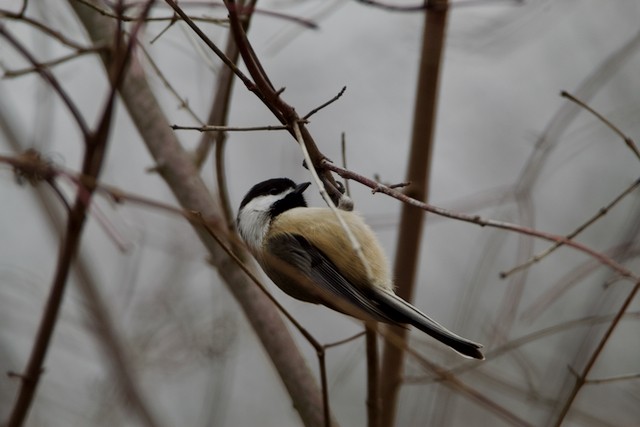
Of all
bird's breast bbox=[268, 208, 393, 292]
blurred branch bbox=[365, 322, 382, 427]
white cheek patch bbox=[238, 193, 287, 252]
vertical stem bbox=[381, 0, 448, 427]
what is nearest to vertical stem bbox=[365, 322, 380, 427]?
blurred branch bbox=[365, 322, 382, 427]

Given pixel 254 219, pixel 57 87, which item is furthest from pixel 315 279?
pixel 57 87

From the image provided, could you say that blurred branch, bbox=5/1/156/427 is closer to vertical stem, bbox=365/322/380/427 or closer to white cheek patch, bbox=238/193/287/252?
white cheek patch, bbox=238/193/287/252

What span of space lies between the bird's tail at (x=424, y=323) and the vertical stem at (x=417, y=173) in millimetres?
357

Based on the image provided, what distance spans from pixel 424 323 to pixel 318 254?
531mm

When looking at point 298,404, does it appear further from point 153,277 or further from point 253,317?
point 153,277

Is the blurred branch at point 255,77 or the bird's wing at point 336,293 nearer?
the blurred branch at point 255,77

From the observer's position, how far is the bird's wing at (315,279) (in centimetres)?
196

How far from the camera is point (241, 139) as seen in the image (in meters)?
5.33

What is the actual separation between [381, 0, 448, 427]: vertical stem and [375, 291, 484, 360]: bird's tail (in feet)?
1.17

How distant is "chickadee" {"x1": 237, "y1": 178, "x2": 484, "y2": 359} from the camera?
194 centimetres

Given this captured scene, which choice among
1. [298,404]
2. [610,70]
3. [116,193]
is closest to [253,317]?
[298,404]

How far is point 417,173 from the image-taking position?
7.81 ft

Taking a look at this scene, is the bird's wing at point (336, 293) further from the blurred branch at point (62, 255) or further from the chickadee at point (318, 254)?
the blurred branch at point (62, 255)

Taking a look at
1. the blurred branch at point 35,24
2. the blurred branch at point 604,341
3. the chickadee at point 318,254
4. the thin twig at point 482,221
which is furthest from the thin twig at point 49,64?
the blurred branch at point 604,341
